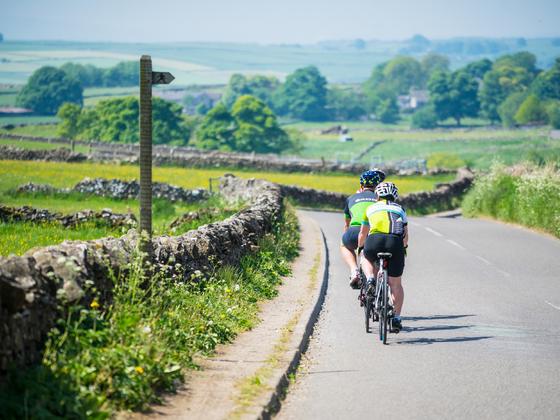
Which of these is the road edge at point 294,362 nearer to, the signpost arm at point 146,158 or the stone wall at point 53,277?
the stone wall at point 53,277

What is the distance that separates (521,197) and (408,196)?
14.5m

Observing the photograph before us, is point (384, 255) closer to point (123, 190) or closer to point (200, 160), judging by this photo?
point (123, 190)

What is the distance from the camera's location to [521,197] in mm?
36125

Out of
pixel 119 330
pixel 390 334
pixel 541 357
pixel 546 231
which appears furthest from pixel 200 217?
pixel 119 330

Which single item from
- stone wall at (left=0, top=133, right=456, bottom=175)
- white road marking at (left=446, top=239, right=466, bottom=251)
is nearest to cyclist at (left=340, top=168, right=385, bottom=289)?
white road marking at (left=446, top=239, right=466, bottom=251)

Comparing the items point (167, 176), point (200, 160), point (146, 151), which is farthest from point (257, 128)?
point (146, 151)

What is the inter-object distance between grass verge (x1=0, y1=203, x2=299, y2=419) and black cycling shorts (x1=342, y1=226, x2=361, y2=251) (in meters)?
2.11

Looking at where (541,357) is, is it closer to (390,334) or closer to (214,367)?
(390,334)

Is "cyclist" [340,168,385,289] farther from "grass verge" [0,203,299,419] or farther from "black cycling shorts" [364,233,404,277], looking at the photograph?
"grass verge" [0,203,299,419]

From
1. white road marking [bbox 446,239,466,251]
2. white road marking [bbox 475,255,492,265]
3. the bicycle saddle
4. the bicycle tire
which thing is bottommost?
white road marking [bbox 446,239,466,251]

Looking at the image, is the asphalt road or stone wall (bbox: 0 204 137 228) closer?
the asphalt road

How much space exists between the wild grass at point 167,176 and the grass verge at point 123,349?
29769 millimetres

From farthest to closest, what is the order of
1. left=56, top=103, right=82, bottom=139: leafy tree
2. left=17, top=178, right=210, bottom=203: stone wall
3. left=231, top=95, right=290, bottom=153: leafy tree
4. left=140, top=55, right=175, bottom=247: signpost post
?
left=56, top=103, right=82, bottom=139: leafy tree
left=231, top=95, right=290, bottom=153: leafy tree
left=17, top=178, right=210, bottom=203: stone wall
left=140, top=55, right=175, bottom=247: signpost post

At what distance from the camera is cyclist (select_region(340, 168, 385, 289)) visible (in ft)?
48.3
